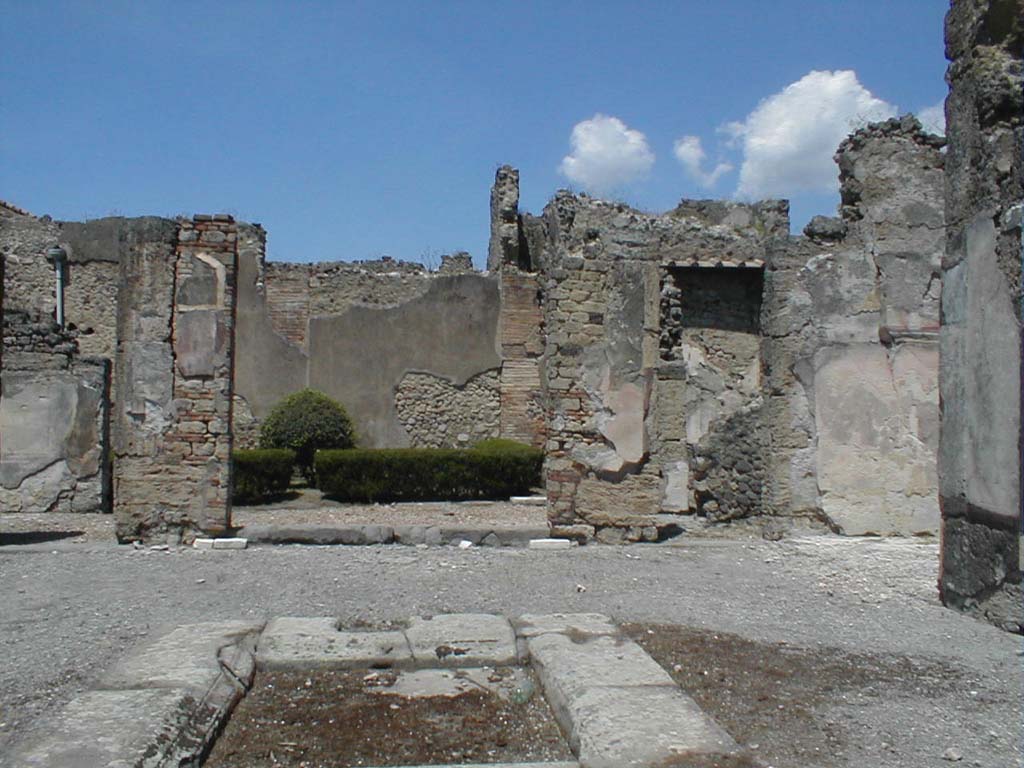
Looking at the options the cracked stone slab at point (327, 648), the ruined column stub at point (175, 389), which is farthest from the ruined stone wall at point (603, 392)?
the cracked stone slab at point (327, 648)

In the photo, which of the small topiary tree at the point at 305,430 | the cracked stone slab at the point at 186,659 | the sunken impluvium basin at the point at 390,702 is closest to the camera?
the sunken impluvium basin at the point at 390,702

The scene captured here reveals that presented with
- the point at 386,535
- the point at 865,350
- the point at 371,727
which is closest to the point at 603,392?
the point at 386,535

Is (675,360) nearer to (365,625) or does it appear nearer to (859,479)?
Result: (859,479)

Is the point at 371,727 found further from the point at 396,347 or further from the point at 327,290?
the point at 327,290

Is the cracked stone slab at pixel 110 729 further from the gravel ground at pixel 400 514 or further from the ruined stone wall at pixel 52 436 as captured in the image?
the ruined stone wall at pixel 52 436

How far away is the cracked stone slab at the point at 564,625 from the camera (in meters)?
4.59

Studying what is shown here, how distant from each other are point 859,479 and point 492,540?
3.25m

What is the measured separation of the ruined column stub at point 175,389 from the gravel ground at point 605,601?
0.46 m

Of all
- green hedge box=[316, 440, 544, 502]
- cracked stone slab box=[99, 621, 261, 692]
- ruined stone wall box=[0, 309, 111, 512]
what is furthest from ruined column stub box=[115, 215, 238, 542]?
green hedge box=[316, 440, 544, 502]

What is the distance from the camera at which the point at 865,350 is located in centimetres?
861

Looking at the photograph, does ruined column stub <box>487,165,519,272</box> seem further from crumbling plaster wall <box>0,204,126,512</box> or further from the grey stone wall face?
the grey stone wall face

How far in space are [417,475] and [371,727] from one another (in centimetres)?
898

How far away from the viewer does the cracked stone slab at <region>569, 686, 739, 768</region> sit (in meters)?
2.93

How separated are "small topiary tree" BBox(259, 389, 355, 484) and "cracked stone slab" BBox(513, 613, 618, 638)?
10514 millimetres
